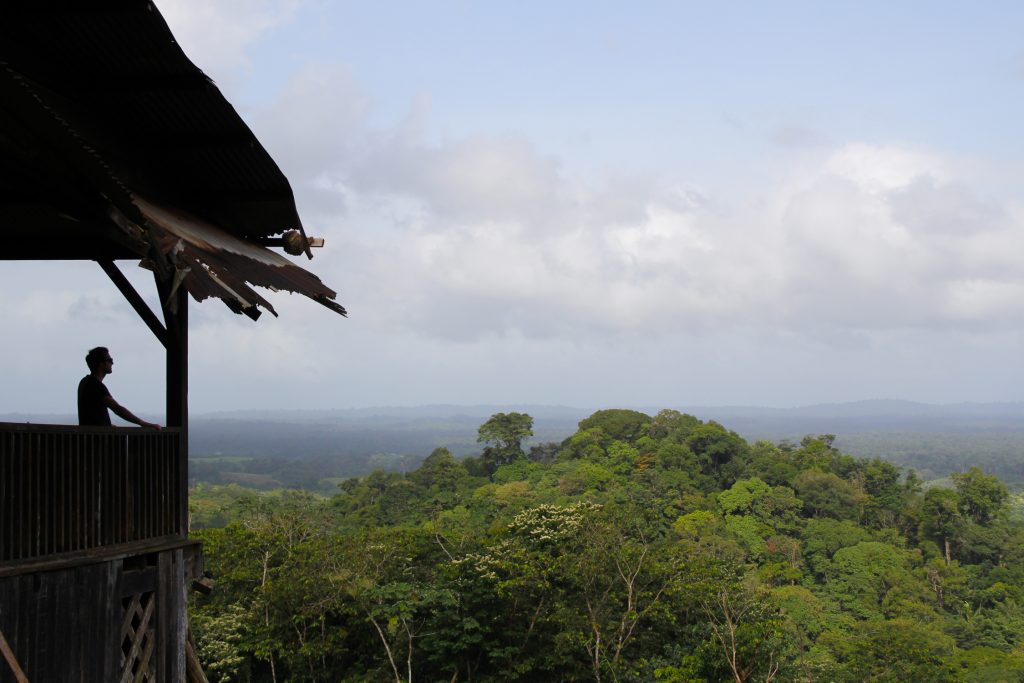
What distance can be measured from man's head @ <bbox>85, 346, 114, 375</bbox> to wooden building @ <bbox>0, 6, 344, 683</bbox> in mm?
292

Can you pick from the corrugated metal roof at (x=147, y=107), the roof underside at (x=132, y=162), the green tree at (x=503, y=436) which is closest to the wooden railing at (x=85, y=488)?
the roof underside at (x=132, y=162)

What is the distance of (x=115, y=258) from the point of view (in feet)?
19.1

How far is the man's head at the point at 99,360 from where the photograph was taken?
5.40 metres

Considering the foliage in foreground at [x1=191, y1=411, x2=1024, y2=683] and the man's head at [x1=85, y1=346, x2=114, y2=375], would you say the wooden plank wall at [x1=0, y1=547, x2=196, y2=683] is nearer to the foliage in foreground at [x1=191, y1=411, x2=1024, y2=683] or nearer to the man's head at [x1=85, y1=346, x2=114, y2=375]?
the man's head at [x1=85, y1=346, x2=114, y2=375]

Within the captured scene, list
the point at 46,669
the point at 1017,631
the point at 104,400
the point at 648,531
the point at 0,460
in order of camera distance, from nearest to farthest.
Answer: the point at 0,460
the point at 46,669
the point at 104,400
the point at 648,531
the point at 1017,631

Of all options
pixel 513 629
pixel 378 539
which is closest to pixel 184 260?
pixel 513 629

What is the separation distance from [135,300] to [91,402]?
62cm

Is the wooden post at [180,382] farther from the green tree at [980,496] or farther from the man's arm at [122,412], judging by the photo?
the green tree at [980,496]

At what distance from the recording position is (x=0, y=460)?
14.3 feet

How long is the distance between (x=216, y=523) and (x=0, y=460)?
51100 millimetres

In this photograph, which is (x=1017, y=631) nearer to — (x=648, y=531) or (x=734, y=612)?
(x=648, y=531)

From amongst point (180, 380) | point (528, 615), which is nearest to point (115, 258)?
point (180, 380)

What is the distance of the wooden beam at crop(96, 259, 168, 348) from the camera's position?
5.46 meters

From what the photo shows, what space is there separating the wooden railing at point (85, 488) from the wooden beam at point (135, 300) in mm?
568
